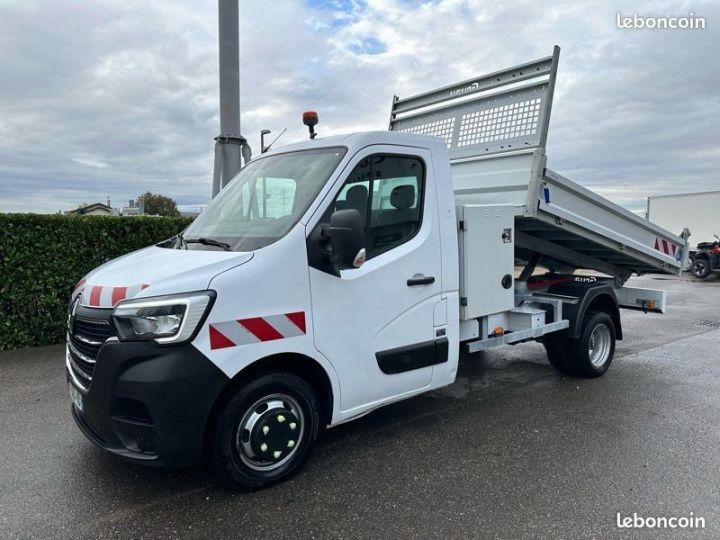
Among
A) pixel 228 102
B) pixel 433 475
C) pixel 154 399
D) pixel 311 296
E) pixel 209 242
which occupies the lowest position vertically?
pixel 433 475

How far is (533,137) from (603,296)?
86.3 inches

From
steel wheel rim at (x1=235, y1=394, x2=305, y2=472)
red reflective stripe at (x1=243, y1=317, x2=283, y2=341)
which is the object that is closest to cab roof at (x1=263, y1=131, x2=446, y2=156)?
red reflective stripe at (x1=243, y1=317, x2=283, y2=341)

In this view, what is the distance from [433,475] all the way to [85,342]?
2.37 metres

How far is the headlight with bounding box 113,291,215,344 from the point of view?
277 centimetres

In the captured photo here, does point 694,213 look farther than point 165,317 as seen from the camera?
Yes

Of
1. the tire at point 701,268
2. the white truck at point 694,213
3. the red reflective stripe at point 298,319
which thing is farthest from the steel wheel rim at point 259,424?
the white truck at point 694,213

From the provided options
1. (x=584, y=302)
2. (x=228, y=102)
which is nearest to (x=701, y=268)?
(x=584, y=302)

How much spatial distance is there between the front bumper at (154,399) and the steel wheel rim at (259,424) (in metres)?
0.25

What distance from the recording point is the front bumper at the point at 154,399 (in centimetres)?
277

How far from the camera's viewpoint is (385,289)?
140 inches

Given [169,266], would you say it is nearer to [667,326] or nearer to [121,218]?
[121,218]

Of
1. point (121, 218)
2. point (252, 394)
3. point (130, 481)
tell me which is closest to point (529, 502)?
point (252, 394)

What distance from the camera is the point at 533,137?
466 cm

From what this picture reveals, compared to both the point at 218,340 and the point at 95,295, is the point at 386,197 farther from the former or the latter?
the point at 95,295
